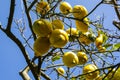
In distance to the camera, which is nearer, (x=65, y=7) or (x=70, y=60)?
(x=70, y=60)

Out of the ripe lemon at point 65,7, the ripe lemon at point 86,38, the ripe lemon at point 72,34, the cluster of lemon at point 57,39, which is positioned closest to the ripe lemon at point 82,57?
the cluster of lemon at point 57,39

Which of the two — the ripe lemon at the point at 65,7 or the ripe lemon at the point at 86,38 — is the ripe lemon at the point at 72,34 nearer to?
the ripe lemon at the point at 86,38

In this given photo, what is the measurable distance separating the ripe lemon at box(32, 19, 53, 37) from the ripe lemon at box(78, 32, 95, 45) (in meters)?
0.50

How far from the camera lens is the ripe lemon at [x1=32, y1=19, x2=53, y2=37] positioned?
6.52 feet

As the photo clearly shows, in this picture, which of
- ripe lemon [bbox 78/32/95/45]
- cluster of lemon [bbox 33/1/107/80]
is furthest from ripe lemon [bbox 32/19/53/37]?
ripe lemon [bbox 78/32/95/45]

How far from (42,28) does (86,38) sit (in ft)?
2.00

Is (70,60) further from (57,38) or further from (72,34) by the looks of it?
(72,34)

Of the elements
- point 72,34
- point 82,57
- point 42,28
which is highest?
point 42,28

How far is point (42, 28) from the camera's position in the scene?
78.4 inches

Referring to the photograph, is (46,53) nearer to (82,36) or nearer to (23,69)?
(82,36)

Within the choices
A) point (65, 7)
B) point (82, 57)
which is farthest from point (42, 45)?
point (65, 7)

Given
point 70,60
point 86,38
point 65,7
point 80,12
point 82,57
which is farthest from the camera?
point 65,7

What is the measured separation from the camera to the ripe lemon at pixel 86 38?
2.50 m

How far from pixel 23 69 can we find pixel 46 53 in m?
0.70
